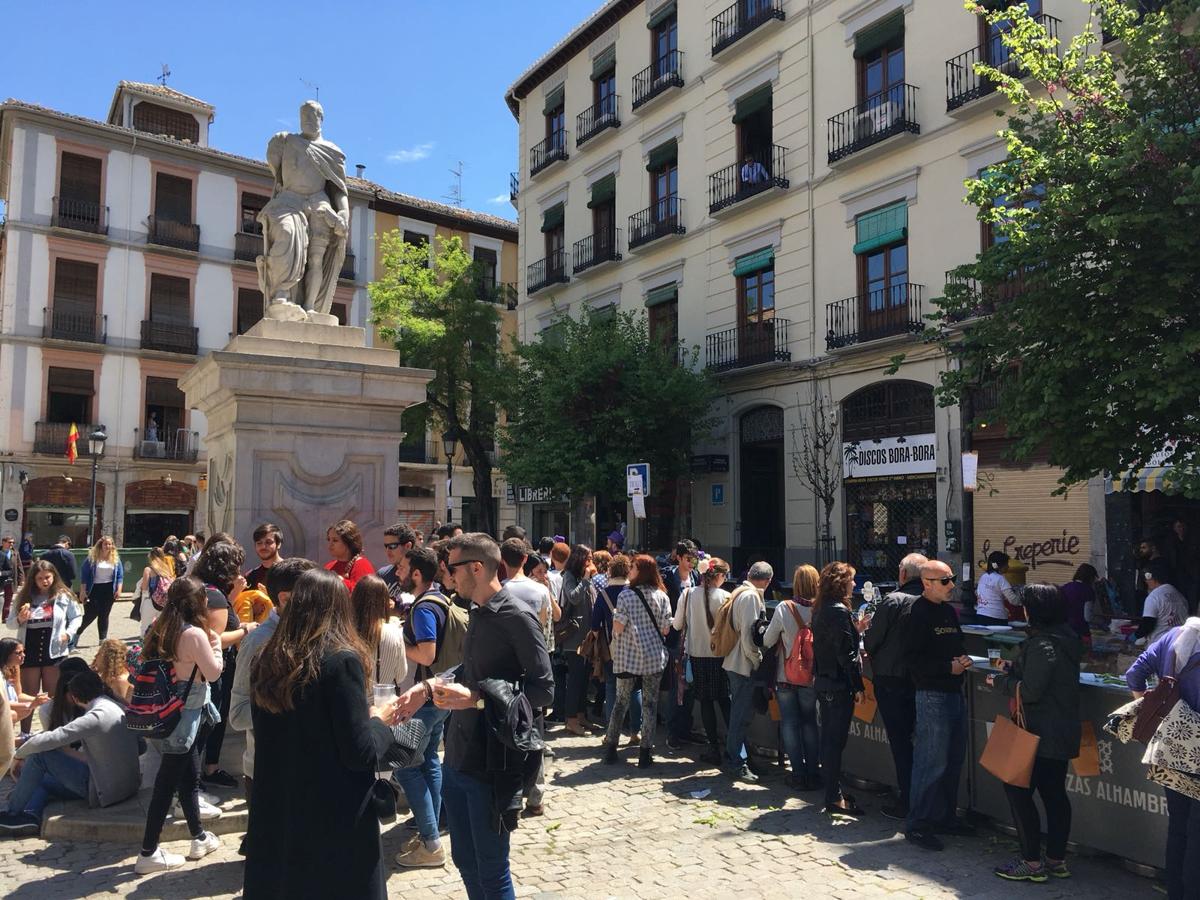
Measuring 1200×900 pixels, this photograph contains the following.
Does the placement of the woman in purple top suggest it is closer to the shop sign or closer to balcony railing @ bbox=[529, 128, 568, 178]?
the shop sign

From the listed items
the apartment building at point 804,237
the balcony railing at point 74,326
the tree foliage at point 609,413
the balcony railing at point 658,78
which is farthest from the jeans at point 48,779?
the balcony railing at point 74,326

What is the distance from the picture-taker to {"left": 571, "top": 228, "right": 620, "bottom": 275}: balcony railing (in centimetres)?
2606

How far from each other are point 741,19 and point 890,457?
1103cm

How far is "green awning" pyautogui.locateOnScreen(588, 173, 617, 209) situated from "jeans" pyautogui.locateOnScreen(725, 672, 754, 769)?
20990 millimetres

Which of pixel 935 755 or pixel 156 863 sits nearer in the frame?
pixel 156 863

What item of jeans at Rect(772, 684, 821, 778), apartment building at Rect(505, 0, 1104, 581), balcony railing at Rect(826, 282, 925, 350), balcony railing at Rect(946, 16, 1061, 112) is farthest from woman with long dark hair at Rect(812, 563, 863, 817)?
balcony railing at Rect(946, 16, 1061, 112)

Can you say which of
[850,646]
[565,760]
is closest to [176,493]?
[565,760]

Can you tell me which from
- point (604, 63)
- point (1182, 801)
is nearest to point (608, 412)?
point (604, 63)

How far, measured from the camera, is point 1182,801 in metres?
4.46

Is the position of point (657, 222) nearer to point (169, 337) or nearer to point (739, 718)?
point (169, 337)

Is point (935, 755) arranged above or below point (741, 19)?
below

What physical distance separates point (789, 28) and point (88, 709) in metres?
20.2

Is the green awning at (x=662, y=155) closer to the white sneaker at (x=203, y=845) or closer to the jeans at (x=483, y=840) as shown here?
the white sneaker at (x=203, y=845)

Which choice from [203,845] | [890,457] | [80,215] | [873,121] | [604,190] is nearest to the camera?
[203,845]
